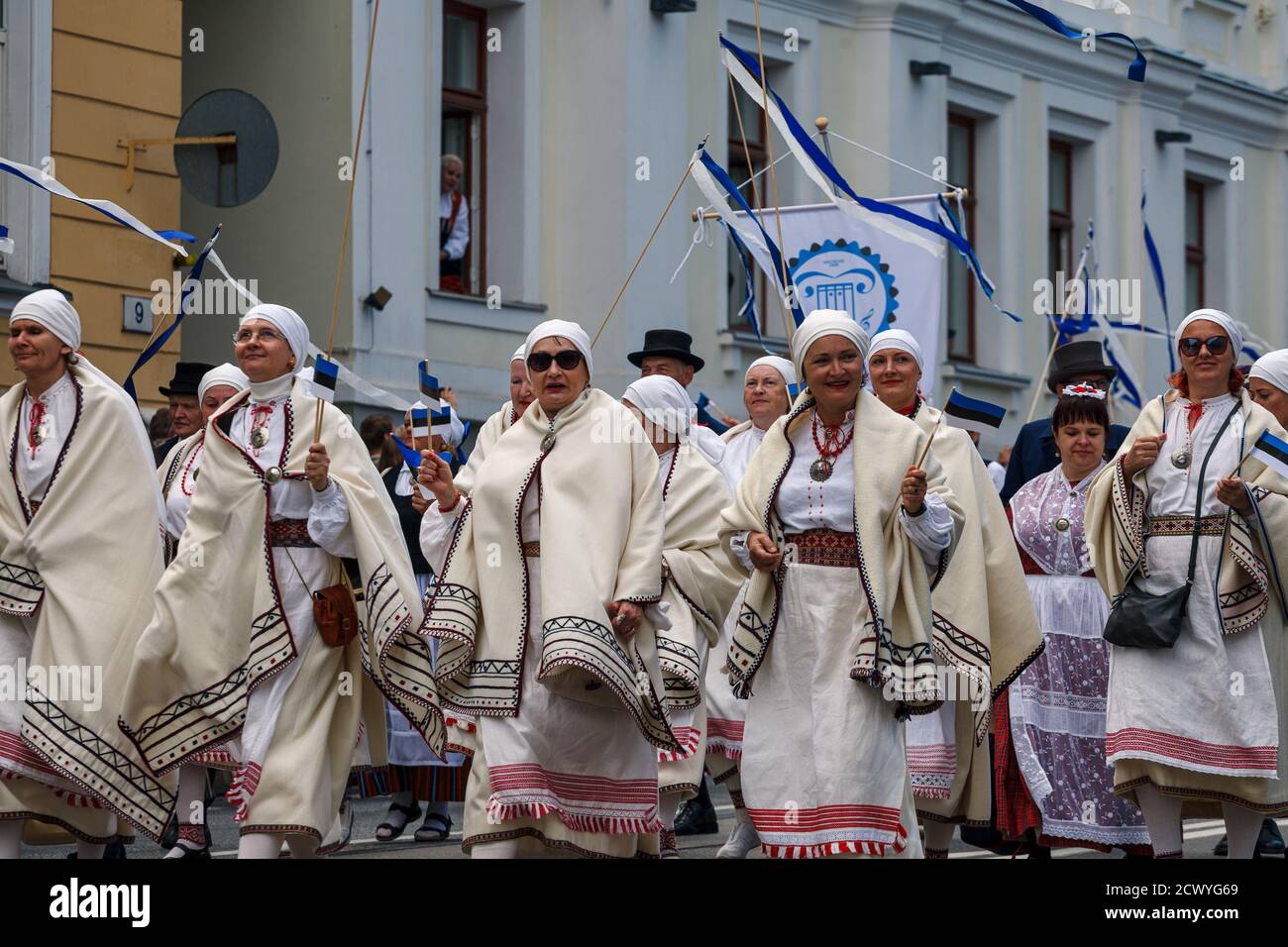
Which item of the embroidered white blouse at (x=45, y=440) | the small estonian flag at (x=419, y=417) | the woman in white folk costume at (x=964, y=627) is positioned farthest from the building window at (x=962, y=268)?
the embroidered white blouse at (x=45, y=440)

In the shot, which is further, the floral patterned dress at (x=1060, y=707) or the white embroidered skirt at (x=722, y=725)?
the white embroidered skirt at (x=722, y=725)

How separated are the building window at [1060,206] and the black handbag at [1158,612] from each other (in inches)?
643

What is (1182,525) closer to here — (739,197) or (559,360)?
(559,360)

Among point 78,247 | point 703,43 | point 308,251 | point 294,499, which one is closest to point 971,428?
point 294,499

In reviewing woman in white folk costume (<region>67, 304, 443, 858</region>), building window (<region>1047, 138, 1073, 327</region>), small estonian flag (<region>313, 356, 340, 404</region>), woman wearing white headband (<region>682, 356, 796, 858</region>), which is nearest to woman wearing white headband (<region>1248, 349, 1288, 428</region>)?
woman wearing white headband (<region>682, 356, 796, 858</region>)

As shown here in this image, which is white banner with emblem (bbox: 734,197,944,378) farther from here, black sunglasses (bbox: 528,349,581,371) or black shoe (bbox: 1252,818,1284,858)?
black sunglasses (bbox: 528,349,581,371)

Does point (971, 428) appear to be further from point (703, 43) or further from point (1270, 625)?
point (703, 43)

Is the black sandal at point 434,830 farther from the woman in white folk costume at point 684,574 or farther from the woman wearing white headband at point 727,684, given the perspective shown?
the woman in white folk costume at point 684,574

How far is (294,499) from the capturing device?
848 cm

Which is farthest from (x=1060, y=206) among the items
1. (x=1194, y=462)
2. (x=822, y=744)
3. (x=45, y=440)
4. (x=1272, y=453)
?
(x=822, y=744)

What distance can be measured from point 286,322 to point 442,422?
137 centimetres

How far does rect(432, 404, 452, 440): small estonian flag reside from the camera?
9391 mm

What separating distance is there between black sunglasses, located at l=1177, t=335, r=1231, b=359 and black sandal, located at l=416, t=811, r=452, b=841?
4024 millimetres

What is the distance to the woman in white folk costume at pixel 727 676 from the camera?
10.3 metres
